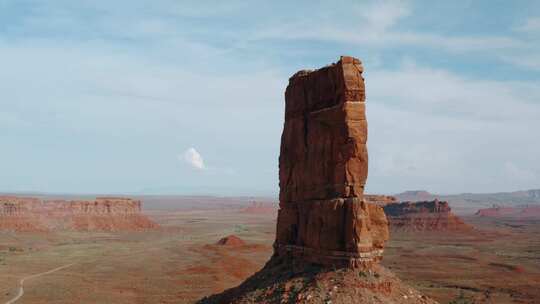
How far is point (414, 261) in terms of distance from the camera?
94625 mm

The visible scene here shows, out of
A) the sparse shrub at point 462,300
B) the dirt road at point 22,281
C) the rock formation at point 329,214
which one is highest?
the rock formation at point 329,214

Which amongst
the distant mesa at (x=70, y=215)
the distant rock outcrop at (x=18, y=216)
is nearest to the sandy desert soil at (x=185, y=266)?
the distant rock outcrop at (x=18, y=216)

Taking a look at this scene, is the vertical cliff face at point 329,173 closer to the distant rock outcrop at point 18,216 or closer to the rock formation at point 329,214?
the rock formation at point 329,214

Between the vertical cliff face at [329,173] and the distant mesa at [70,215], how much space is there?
11924 cm

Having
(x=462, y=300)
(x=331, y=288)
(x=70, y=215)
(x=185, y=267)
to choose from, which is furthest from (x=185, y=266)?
(x=70, y=215)

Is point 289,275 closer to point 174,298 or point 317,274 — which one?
point 317,274

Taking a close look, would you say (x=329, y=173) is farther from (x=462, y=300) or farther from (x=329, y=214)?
(x=462, y=300)

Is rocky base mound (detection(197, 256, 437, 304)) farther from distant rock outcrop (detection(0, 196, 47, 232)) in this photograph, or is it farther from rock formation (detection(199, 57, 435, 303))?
distant rock outcrop (detection(0, 196, 47, 232))

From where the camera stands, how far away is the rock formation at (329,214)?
28.2m

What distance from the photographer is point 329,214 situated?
30.0m

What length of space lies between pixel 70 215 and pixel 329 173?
5286 inches

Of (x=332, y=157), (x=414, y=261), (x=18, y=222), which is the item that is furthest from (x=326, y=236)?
(x=18, y=222)

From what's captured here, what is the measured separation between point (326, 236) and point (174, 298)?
32.4 meters

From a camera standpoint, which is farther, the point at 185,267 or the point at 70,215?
the point at 70,215
